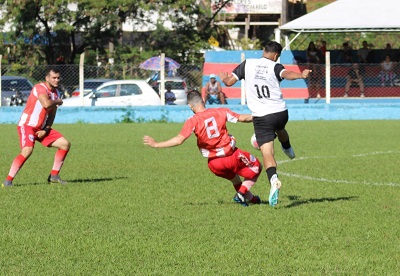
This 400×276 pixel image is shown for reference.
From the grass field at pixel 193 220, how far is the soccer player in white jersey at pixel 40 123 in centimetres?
35

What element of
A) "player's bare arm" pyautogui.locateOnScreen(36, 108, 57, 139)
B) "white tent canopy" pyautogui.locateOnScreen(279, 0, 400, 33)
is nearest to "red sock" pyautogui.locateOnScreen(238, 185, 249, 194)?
"player's bare arm" pyautogui.locateOnScreen(36, 108, 57, 139)

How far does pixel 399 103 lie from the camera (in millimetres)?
30141

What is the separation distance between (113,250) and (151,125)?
19692 millimetres

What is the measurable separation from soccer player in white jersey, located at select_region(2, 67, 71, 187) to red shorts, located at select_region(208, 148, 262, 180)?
3.10 meters

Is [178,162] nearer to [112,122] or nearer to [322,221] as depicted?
[322,221]

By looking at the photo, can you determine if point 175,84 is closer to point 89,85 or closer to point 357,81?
point 89,85

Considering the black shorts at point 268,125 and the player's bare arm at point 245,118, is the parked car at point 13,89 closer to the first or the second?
the black shorts at point 268,125

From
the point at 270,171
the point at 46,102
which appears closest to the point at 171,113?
the point at 46,102

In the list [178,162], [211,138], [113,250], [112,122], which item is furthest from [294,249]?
[112,122]

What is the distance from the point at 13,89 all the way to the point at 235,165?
2159cm

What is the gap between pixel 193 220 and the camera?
9680mm

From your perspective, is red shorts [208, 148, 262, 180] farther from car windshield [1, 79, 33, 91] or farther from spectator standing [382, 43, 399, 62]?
spectator standing [382, 43, 399, 62]

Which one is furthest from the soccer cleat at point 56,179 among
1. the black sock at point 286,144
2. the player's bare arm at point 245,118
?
the player's bare arm at point 245,118

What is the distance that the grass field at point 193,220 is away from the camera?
7445mm
